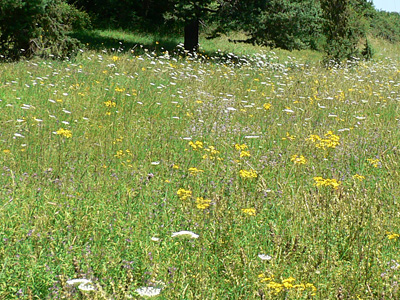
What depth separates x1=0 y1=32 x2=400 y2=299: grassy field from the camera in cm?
278

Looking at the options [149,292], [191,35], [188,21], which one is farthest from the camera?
[191,35]

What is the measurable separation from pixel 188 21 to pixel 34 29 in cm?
634

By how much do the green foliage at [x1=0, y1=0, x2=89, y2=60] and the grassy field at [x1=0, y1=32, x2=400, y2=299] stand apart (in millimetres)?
2591

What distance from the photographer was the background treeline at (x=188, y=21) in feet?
36.0

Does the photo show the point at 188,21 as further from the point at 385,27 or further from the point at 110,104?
the point at 385,27

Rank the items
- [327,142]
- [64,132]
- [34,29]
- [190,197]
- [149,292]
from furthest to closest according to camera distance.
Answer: [34,29] < [327,142] < [64,132] < [190,197] < [149,292]

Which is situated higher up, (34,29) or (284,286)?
(34,29)

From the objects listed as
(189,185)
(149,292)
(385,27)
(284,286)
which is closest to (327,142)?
(189,185)

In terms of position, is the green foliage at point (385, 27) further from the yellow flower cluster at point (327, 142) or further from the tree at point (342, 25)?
the yellow flower cluster at point (327, 142)

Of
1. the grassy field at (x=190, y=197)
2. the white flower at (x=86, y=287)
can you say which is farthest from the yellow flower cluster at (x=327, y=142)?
the white flower at (x=86, y=287)

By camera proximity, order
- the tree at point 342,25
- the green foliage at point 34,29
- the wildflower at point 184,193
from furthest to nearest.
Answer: the tree at point 342,25
the green foliage at point 34,29
the wildflower at point 184,193

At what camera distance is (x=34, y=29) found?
1115cm

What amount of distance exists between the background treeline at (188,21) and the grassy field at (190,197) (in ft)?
9.84

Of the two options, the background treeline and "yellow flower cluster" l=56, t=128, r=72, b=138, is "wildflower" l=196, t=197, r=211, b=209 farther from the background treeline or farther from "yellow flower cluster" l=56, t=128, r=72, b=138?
the background treeline
